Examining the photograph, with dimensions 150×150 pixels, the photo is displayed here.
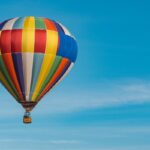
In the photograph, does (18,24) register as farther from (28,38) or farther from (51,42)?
(51,42)

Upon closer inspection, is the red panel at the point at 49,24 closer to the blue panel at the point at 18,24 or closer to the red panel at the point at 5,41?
the blue panel at the point at 18,24

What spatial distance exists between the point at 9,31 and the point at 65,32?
6274 mm

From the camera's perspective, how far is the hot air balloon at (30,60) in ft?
444

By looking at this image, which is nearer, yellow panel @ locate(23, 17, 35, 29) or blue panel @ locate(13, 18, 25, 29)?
blue panel @ locate(13, 18, 25, 29)

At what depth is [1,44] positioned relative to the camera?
447 ft

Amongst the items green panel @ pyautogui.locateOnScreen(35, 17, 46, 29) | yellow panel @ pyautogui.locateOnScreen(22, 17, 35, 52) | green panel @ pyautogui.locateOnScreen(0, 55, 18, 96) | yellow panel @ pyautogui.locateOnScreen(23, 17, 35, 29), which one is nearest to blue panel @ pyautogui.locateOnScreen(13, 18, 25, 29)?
yellow panel @ pyautogui.locateOnScreen(23, 17, 35, 29)

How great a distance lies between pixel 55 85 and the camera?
13725 centimetres

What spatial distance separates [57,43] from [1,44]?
6067 millimetres

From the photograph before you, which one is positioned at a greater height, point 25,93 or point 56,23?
point 56,23

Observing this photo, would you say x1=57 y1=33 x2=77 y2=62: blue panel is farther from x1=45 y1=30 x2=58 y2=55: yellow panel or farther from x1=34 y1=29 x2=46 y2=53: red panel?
x1=34 y1=29 x2=46 y2=53: red panel

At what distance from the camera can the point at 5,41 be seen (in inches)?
5349

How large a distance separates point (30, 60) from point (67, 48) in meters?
4.45

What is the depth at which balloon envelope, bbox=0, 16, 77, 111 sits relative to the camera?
135375 mm

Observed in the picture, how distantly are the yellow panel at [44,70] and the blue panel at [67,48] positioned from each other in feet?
3.62
